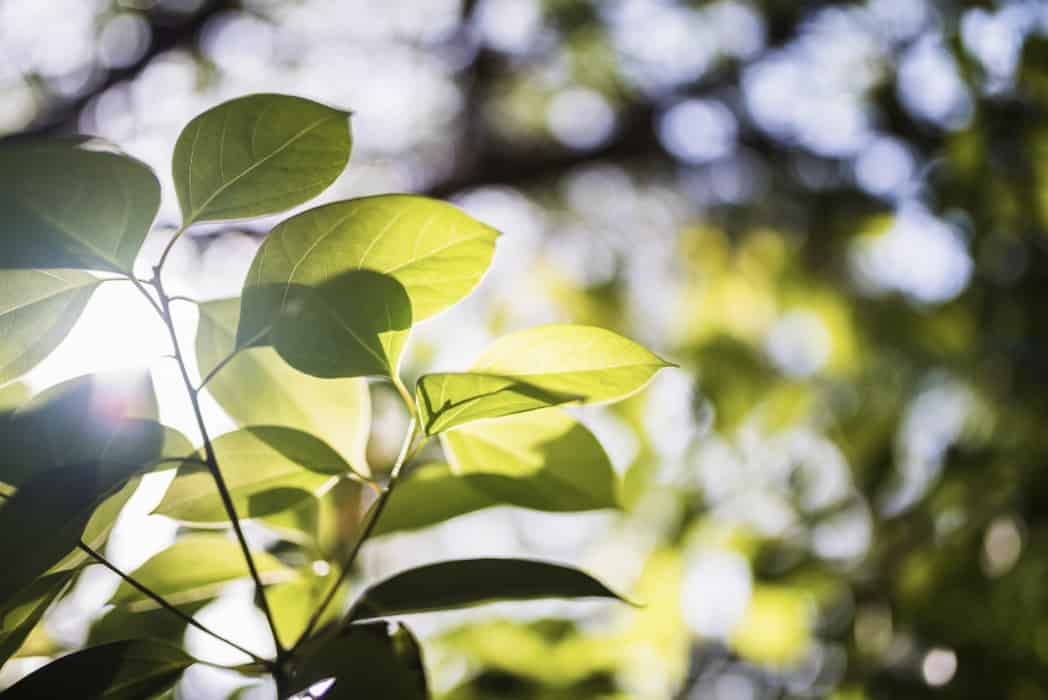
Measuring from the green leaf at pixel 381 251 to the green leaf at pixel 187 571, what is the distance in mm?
164

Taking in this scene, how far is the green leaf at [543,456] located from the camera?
46 centimetres

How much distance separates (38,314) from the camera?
0.38m

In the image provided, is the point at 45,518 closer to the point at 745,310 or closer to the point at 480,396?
the point at 480,396

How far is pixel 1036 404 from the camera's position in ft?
4.60

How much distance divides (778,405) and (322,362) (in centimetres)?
125

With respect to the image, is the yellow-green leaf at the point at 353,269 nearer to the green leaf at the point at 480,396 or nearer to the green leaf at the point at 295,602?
the green leaf at the point at 480,396

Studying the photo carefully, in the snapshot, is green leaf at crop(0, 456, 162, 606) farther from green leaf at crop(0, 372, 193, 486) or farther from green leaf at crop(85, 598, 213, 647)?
green leaf at crop(85, 598, 213, 647)

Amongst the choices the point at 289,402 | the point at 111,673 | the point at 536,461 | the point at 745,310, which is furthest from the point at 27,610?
the point at 745,310

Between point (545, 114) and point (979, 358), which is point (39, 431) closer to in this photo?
point (979, 358)

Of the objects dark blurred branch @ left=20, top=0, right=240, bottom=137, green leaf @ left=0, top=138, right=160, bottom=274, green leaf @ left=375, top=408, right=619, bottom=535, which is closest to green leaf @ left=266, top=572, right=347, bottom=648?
green leaf @ left=375, top=408, right=619, bottom=535

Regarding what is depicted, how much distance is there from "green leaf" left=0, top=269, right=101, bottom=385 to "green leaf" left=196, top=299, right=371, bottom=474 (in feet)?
0.26

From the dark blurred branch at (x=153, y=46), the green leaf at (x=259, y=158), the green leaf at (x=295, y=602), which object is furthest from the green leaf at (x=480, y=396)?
the dark blurred branch at (x=153, y=46)

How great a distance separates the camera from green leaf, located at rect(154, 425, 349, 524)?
42 centimetres

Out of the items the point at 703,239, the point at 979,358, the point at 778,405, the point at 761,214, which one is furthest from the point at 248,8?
the point at 979,358
